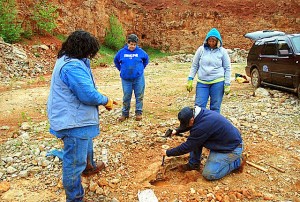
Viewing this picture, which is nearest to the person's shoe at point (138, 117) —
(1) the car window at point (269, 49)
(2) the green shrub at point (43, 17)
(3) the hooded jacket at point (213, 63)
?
(3) the hooded jacket at point (213, 63)

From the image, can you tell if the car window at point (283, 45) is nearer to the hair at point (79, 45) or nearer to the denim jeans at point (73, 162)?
the hair at point (79, 45)

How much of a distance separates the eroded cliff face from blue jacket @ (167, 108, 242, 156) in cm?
1981

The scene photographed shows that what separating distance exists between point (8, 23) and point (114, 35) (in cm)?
940

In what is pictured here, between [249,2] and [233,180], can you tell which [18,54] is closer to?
[233,180]

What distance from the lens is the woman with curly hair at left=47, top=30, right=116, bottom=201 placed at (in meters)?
2.79

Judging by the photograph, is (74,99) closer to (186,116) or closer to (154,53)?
(186,116)

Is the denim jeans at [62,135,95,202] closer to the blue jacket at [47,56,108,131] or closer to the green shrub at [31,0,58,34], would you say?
the blue jacket at [47,56,108,131]

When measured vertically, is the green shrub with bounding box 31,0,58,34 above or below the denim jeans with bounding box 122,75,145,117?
above

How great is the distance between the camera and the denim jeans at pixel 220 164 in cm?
375

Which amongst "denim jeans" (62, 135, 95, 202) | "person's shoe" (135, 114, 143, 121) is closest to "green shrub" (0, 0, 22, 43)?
"person's shoe" (135, 114, 143, 121)

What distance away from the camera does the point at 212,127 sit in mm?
3582

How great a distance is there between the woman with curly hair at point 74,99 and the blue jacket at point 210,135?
118 centimetres

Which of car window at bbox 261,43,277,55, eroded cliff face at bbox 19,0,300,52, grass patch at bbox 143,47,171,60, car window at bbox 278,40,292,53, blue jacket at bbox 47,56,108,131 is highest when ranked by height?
eroded cliff face at bbox 19,0,300,52

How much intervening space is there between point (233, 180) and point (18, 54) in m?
11.5
